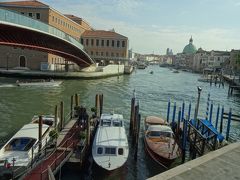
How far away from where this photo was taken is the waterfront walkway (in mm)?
7483

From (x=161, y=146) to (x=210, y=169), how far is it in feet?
16.4

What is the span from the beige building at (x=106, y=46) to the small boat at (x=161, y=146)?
57.6 m

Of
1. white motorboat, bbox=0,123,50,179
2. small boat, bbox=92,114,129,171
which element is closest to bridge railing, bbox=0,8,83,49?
white motorboat, bbox=0,123,50,179

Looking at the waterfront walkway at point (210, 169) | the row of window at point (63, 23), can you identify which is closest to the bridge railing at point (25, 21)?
the waterfront walkway at point (210, 169)

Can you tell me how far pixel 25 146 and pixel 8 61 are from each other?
38.7m

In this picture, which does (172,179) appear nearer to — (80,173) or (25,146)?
(80,173)

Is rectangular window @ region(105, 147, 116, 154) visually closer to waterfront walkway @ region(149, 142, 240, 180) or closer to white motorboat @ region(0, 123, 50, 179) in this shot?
white motorboat @ region(0, 123, 50, 179)

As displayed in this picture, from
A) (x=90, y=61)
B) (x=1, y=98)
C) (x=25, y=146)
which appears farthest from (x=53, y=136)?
(x=90, y=61)

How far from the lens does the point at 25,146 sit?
11609 millimetres

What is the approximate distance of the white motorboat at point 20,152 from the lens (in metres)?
10.2

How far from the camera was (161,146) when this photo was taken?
1309cm

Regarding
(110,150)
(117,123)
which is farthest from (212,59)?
(110,150)

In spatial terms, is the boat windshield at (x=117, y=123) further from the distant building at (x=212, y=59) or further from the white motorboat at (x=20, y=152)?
the distant building at (x=212, y=59)

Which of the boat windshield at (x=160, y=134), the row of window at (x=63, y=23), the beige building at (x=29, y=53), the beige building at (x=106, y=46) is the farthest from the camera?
the beige building at (x=106, y=46)
